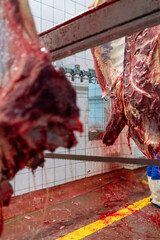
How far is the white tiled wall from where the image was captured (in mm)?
4004

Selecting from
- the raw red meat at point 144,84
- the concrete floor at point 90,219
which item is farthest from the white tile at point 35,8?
the concrete floor at point 90,219

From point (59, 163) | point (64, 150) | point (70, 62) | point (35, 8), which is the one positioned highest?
point (35, 8)

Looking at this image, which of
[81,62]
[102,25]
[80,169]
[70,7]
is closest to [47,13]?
[70,7]

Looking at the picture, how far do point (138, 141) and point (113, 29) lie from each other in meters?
1.27

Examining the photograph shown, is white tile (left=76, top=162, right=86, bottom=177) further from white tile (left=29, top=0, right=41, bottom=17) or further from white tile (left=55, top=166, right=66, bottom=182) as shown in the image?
white tile (left=29, top=0, right=41, bottom=17)

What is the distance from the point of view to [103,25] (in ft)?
2.80

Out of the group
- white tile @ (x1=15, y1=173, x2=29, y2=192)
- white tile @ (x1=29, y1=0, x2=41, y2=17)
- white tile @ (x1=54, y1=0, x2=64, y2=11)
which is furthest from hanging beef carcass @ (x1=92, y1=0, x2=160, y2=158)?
white tile @ (x1=54, y1=0, x2=64, y2=11)

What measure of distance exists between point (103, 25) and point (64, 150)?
378cm

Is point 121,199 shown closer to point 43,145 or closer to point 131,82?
point 131,82

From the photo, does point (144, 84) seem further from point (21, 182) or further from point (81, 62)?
point (81, 62)

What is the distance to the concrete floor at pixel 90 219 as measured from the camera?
2.84 metres

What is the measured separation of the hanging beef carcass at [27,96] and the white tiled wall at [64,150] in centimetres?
327

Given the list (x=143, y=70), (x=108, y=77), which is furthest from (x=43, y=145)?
(x=108, y=77)

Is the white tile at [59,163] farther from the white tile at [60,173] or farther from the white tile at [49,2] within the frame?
the white tile at [49,2]
